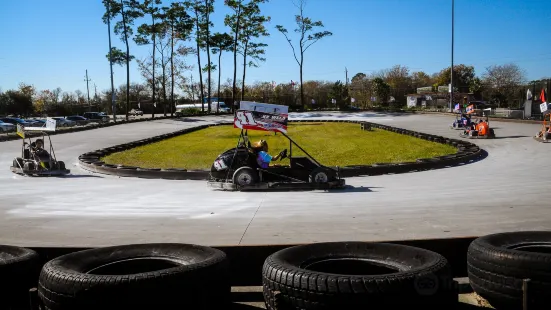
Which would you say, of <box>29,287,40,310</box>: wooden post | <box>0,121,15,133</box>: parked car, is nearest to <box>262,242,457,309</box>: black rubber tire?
<box>29,287,40,310</box>: wooden post

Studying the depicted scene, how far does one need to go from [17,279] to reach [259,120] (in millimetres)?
9301

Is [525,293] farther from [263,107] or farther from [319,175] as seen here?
[263,107]

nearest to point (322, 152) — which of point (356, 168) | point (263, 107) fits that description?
point (356, 168)

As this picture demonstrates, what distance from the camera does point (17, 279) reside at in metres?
4.27

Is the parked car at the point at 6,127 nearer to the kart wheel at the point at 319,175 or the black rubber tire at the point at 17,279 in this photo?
the kart wheel at the point at 319,175

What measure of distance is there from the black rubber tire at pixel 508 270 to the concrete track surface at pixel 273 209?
7.06 ft

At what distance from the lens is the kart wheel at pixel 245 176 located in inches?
497

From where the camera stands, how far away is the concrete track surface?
736 centimetres

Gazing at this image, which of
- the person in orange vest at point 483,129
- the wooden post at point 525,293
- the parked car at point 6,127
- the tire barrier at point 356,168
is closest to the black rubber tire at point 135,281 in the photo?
the wooden post at point 525,293

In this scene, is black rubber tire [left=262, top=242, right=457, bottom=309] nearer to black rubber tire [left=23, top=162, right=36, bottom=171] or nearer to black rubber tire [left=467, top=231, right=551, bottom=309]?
black rubber tire [left=467, top=231, right=551, bottom=309]

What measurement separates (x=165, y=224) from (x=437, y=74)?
132778 millimetres

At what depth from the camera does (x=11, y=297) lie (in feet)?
14.0

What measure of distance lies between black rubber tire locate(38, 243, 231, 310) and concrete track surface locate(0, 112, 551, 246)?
230 cm

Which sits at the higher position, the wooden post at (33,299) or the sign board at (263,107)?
the sign board at (263,107)
